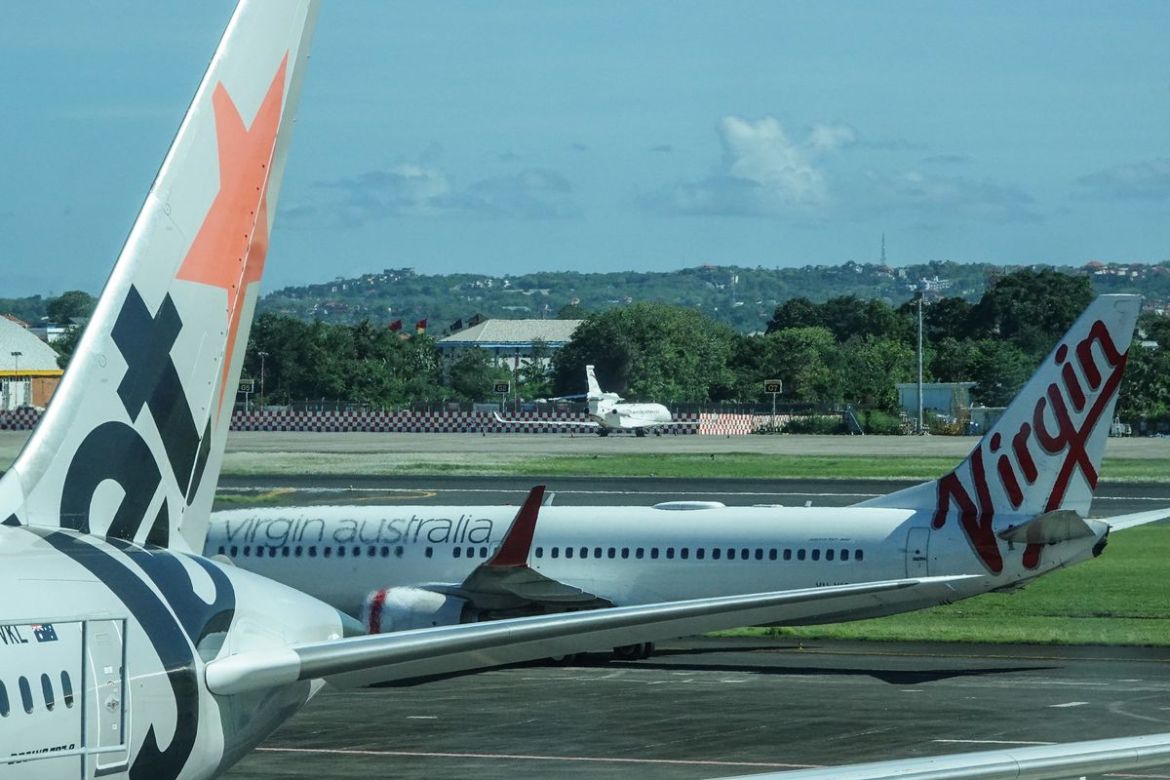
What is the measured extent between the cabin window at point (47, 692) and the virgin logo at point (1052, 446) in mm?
26377

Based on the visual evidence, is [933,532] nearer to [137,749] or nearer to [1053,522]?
[1053,522]

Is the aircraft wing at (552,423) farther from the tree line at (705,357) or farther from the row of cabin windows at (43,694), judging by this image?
the row of cabin windows at (43,694)

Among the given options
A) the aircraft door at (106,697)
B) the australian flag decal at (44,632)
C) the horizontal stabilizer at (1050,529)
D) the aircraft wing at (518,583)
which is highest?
the australian flag decal at (44,632)

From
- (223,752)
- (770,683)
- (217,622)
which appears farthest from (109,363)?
(770,683)

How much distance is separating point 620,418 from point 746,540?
9426 cm

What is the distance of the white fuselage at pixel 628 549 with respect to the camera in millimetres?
32938

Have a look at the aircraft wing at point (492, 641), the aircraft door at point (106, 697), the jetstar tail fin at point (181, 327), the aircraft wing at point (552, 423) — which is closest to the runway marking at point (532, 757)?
the aircraft wing at point (492, 641)

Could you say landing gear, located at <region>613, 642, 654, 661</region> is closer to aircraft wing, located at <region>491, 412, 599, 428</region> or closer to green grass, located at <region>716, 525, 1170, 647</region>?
green grass, located at <region>716, 525, 1170, 647</region>

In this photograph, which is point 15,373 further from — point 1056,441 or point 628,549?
point 1056,441

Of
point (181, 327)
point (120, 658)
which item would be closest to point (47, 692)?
point (120, 658)

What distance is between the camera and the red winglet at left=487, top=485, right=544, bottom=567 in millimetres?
33438

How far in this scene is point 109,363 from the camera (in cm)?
1027

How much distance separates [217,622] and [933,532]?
978 inches

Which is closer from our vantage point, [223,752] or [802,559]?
[223,752]
